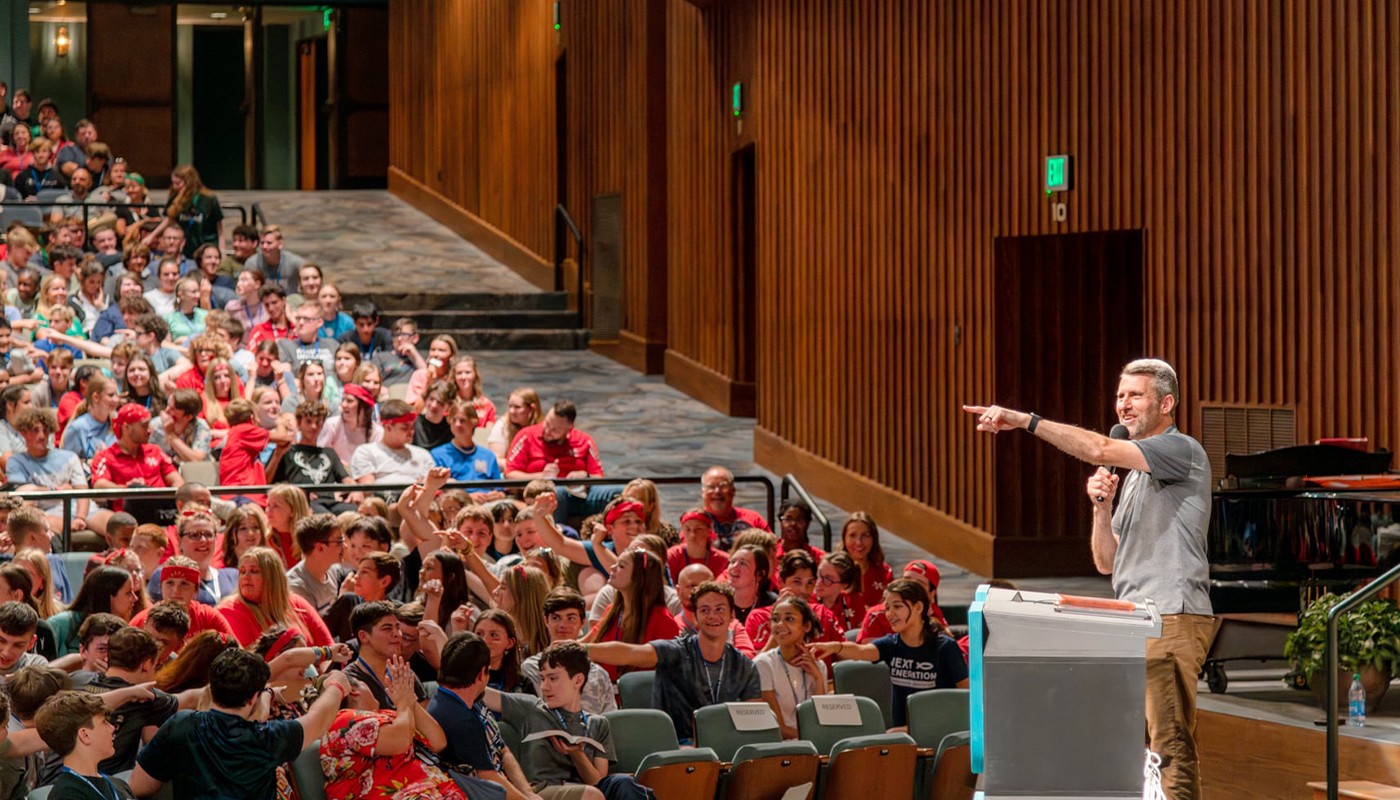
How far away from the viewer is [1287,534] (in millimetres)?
6742

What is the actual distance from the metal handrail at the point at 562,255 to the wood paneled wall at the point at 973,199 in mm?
844

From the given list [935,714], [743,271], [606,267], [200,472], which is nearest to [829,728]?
[935,714]

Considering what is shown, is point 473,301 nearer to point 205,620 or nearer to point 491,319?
point 491,319

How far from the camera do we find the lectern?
3.51 meters

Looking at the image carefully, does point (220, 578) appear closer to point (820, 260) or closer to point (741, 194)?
point (820, 260)

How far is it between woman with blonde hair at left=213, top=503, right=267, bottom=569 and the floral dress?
2066 mm

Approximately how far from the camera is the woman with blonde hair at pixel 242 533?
7.33 metres

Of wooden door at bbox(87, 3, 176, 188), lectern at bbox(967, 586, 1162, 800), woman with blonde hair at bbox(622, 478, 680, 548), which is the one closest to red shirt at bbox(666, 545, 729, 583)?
woman with blonde hair at bbox(622, 478, 680, 548)

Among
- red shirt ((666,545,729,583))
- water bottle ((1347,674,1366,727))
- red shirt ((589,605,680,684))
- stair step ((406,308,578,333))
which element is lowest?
water bottle ((1347,674,1366,727))

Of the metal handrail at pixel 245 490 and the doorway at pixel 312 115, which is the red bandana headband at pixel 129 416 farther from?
the doorway at pixel 312 115

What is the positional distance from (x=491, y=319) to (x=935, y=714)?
419 inches

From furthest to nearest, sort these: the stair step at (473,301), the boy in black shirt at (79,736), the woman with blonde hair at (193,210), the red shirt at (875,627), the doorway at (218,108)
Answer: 1. the doorway at (218,108)
2. the stair step at (473,301)
3. the woman with blonde hair at (193,210)
4. the red shirt at (875,627)
5. the boy in black shirt at (79,736)

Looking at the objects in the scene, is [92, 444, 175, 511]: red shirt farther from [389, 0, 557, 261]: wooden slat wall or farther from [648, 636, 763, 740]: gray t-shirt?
[389, 0, 557, 261]: wooden slat wall

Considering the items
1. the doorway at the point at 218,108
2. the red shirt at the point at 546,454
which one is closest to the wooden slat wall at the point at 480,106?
the doorway at the point at 218,108
